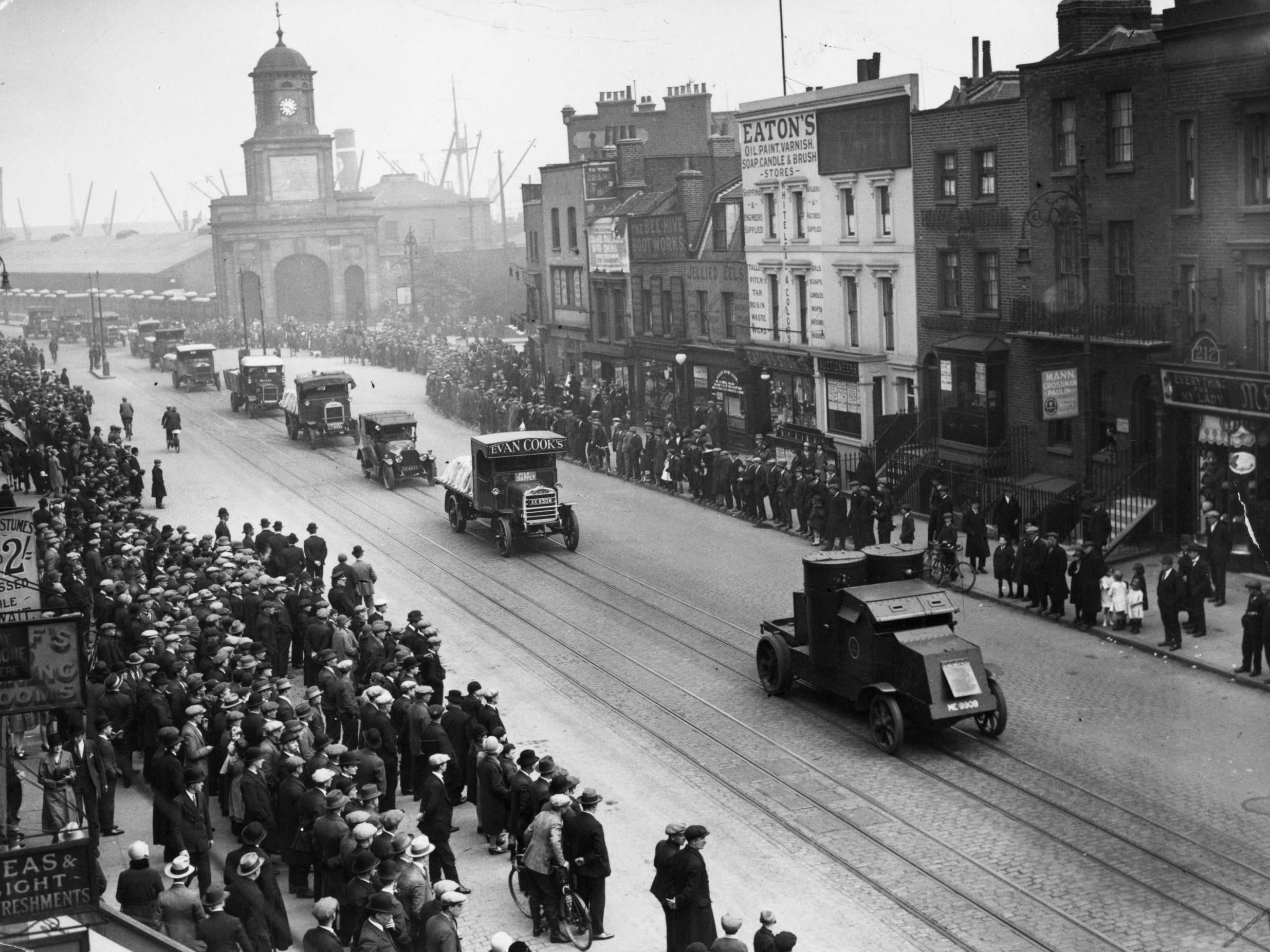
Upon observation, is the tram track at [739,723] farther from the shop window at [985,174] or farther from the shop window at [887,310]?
the shop window at [985,174]

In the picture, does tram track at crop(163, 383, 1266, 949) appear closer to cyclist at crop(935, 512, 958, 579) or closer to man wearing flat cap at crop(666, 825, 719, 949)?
man wearing flat cap at crop(666, 825, 719, 949)

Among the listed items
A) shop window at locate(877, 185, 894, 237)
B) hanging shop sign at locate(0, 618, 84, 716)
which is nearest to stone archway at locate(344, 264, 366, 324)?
shop window at locate(877, 185, 894, 237)

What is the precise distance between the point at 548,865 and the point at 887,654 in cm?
674

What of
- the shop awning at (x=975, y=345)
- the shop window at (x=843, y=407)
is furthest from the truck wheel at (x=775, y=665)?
the shop window at (x=843, y=407)

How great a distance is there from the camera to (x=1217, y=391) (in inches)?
1088

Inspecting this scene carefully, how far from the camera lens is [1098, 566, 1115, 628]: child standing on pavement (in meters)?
24.6

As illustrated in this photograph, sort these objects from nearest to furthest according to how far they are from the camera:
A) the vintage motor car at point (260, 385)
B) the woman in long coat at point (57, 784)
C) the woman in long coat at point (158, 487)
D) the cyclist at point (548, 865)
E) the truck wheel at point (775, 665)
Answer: the woman in long coat at point (57, 784) → the cyclist at point (548, 865) → the truck wheel at point (775, 665) → the woman in long coat at point (158, 487) → the vintage motor car at point (260, 385)

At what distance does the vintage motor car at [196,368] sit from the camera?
69.5 metres

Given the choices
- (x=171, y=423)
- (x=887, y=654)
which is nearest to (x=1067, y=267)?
(x=887, y=654)

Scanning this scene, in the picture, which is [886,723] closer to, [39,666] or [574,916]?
[574,916]

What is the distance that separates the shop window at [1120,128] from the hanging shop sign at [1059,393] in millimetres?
4408

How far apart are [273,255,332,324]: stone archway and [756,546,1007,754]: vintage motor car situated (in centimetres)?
8260

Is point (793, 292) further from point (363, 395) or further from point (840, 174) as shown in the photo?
point (363, 395)

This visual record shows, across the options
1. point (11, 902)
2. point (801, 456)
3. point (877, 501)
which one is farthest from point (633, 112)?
point (11, 902)
